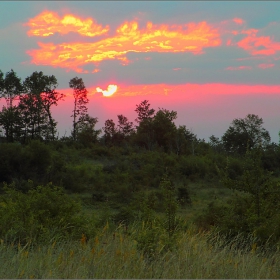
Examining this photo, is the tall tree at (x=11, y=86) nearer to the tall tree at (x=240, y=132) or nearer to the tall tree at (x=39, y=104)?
the tall tree at (x=39, y=104)

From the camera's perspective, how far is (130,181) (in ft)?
94.0

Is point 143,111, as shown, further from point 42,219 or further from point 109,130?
point 42,219

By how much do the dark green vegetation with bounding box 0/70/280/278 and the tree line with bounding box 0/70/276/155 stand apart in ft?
0.33

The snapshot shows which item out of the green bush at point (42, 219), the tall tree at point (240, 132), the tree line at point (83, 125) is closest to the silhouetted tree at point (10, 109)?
the tree line at point (83, 125)

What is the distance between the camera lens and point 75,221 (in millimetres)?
8883

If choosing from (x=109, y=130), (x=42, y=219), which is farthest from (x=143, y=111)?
(x=42, y=219)

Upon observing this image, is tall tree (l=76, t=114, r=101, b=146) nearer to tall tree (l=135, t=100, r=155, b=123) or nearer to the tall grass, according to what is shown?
tall tree (l=135, t=100, r=155, b=123)

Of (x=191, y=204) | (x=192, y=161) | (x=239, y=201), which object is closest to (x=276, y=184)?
(x=239, y=201)

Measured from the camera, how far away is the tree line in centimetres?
4241

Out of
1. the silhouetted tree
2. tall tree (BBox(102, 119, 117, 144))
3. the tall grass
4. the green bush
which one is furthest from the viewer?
tall tree (BBox(102, 119, 117, 144))

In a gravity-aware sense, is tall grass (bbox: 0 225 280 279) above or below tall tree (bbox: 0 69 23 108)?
below

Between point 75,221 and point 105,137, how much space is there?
153 feet

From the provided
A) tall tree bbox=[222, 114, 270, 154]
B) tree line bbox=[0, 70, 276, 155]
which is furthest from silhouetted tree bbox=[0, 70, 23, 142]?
tall tree bbox=[222, 114, 270, 154]

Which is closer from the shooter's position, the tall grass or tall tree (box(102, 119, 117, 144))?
the tall grass
